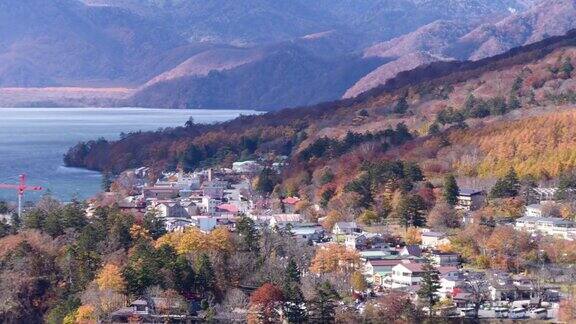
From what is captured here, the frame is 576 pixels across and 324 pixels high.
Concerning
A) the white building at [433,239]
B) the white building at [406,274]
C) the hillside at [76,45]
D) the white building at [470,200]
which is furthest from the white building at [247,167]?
the hillside at [76,45]

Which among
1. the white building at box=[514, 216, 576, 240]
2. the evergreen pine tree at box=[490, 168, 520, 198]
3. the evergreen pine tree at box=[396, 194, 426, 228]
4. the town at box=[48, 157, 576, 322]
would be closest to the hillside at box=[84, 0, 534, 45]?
the town at box=[48, 157, 576, 322]

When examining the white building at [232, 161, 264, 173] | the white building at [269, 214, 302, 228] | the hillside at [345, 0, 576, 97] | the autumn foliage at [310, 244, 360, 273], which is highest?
the hillside at [345, 0, 576, 97]

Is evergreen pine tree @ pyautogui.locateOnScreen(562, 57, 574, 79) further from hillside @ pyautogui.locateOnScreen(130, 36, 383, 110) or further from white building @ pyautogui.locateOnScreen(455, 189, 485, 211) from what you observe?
hillside @ pyautogui.locateOnScreen(130, 36, 383, 110)

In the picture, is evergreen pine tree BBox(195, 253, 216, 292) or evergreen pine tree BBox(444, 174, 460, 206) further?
evergreen pine tree BBox(444, 174, 460, 206)

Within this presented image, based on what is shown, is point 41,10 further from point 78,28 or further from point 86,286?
point 86,286

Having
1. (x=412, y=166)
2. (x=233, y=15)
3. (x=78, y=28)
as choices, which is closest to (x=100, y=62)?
(x=78, y=28)

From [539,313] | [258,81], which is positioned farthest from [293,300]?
[258,81]

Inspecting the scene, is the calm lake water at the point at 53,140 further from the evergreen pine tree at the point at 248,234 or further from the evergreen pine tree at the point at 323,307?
the evergreen pine tree at the point at 323,307

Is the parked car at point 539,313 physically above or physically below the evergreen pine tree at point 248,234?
below
